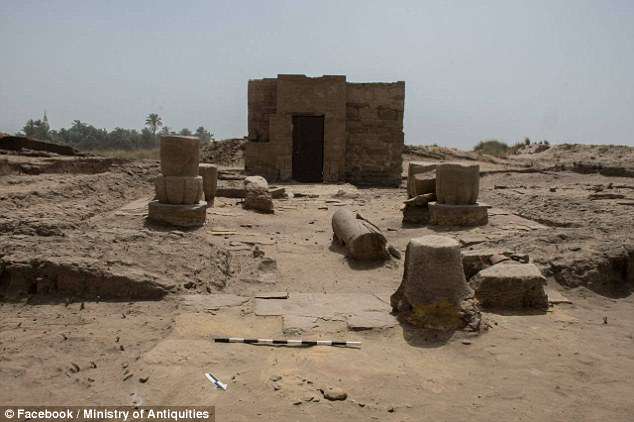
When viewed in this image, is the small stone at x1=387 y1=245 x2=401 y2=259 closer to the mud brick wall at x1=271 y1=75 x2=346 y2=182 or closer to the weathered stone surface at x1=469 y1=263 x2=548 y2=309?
the weathered stone surface at x1=469 y1=263 x2=548 y2=309

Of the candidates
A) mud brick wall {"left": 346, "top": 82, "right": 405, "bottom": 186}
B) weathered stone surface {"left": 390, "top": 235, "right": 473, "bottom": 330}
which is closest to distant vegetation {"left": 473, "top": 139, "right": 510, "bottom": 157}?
mud brick wall {"left": 346, "top": 82, "right": 405, "bottom": 186}

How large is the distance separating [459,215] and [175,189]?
5375mm

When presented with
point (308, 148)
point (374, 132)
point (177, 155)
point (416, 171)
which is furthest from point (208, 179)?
point (374, 132)

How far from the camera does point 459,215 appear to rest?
33.7ft

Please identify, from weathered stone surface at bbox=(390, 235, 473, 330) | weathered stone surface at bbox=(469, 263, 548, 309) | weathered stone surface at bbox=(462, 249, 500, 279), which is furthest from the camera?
weathered stone surface at bbox=(462, 249, 500, 279)

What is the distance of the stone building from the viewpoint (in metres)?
18.5

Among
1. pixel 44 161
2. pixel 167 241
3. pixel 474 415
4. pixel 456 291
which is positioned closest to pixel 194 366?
pixel 474 415

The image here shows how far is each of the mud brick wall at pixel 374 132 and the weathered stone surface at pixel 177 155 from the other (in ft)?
31.5

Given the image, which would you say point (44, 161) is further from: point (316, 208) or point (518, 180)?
point (518, 180)

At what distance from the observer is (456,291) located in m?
5.19

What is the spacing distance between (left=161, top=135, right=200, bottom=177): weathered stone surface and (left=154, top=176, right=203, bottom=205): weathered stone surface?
19 centimetres

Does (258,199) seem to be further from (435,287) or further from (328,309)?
(435,287)

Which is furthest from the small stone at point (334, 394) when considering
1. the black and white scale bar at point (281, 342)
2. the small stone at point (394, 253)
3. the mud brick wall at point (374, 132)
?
the mud brick wall at point (374, 132)

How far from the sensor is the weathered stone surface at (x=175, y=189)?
9953mm
